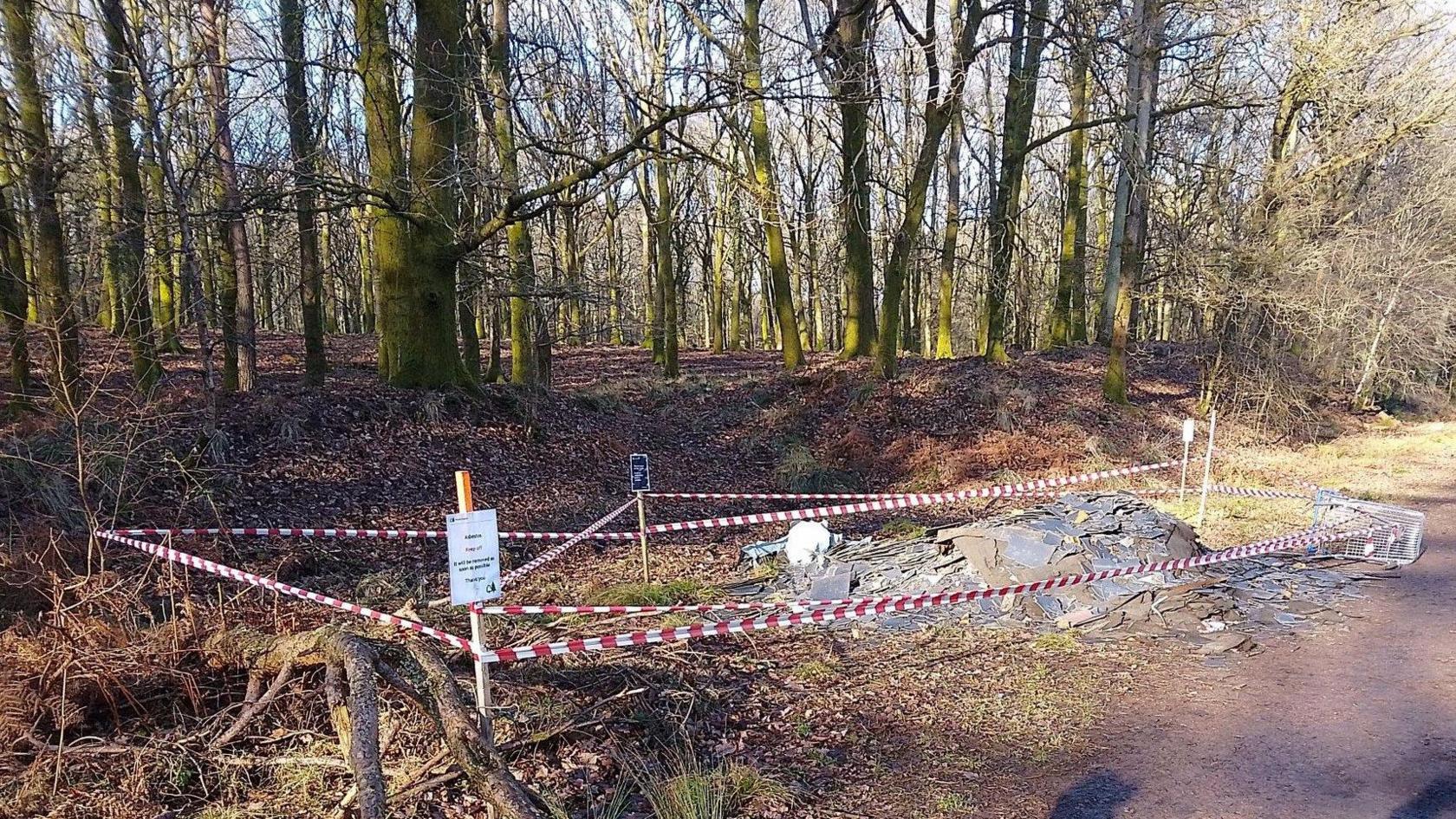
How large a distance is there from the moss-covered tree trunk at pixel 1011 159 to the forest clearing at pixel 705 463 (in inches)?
8.5

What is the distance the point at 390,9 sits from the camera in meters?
13.9

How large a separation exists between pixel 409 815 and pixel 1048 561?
6.02 metres

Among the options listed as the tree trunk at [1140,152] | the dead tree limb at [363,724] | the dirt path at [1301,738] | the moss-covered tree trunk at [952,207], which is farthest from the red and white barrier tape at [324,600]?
the moss-covered tree trunk at [952,207]

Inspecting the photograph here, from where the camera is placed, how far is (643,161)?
34.9 ft

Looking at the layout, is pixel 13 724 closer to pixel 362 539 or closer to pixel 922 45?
pixel 362 539

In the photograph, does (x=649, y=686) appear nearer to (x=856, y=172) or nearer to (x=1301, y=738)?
(x=1301, y=738)

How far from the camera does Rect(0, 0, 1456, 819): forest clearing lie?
441cm

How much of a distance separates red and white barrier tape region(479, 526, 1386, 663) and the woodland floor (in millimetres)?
208

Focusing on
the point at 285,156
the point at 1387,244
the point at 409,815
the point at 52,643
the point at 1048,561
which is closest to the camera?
the point at 409,815

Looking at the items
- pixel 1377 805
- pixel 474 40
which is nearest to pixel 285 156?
pixel 474 40

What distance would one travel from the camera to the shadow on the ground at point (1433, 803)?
165 inches

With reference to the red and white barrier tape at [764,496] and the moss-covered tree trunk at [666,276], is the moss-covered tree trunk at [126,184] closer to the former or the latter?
the red and white barrier tape at [764,496]

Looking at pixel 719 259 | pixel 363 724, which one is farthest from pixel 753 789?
pixel 719 259

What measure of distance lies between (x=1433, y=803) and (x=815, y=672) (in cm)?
363
